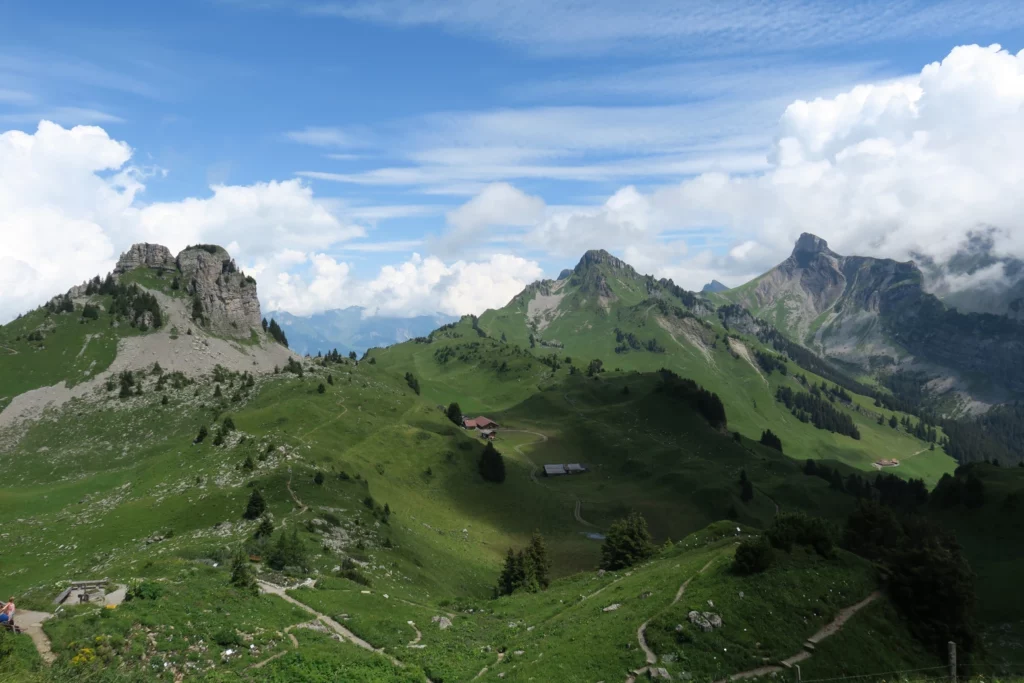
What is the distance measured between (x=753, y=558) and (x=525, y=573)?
1080 inches

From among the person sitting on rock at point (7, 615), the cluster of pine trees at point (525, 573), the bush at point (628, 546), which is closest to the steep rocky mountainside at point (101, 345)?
the cluster of pine trees at point (525, 573)

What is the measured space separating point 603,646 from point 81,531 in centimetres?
6921

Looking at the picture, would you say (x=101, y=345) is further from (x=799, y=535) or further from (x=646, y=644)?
(x=799, y=535)

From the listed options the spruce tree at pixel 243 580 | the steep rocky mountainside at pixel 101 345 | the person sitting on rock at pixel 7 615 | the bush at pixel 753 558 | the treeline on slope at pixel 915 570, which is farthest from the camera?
the steep rocky mountainside at pixel 101 345

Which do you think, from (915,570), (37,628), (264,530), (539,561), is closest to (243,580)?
(37,628)

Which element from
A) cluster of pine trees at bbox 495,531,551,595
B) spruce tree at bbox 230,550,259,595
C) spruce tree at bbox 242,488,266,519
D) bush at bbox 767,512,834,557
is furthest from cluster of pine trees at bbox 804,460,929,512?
spruce tree at bbox 230,550,259,595

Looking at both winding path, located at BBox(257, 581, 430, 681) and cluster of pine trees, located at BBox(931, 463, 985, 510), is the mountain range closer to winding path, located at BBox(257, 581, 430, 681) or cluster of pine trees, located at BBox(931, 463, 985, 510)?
winding path, located at BBox(257, 581, 430, 681)

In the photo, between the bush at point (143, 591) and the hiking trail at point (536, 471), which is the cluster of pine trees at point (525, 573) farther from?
the hiking trail at point (536, 471)

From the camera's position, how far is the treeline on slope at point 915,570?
125 ft

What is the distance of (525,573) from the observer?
58.9m

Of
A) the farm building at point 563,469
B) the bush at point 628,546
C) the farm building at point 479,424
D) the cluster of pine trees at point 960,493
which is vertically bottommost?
the cluster of pine trees at point 960,493

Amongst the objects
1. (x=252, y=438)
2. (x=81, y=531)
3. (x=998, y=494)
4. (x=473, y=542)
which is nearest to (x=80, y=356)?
(x=252, y=438)

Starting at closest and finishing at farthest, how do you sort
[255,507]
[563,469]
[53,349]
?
[255,507]
[563,469]
[53,349]

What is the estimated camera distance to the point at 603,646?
32406 mm
